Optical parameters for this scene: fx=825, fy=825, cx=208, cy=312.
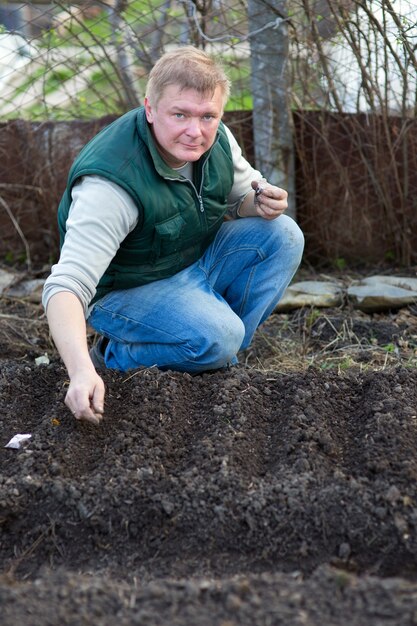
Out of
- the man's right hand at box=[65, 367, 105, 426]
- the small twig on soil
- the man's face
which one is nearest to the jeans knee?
the man's face

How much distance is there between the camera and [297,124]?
15.4ft

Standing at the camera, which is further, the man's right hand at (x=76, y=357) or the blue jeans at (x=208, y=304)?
the blue jeans at (x=208, y=304)

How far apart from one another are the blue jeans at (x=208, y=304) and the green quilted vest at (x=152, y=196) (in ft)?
0.26

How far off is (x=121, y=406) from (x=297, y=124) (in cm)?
244

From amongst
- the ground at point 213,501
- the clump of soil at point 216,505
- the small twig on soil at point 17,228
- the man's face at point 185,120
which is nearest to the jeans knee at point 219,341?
the ground at point 213,501

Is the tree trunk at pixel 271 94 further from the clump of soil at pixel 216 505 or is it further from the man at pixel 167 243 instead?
the clump of soil at pixel 216 505

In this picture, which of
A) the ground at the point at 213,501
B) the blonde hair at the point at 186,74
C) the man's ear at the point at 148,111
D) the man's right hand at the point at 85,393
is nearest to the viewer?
the ground at the point at 213,501

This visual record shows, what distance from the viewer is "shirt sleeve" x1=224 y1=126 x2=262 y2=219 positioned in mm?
3256

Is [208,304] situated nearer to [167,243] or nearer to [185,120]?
[167,243]

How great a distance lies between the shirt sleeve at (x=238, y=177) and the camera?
3.26m

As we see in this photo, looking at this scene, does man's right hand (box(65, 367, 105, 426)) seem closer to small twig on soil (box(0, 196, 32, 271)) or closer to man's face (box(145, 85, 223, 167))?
man's face (box(145, 85, 223, 167))

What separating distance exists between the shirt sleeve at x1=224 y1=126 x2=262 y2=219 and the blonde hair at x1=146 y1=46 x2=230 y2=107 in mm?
458

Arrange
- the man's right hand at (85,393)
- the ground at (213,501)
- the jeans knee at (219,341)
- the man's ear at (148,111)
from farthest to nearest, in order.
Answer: the jeans knee at (219,341) < the man's ear at (148,111) < the man's right hand at (85,393) < the ground at (213,501)

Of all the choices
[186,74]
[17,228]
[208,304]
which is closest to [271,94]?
[17,228]
